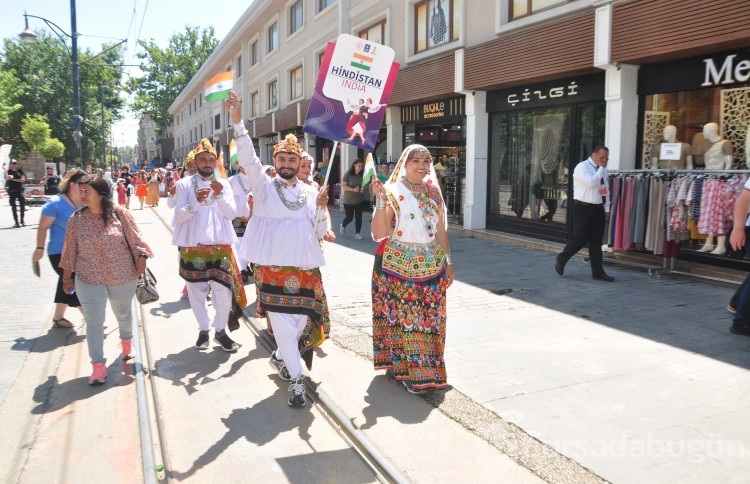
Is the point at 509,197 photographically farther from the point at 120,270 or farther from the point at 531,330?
the point at 120,270

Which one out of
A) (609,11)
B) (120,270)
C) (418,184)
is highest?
(609,11)

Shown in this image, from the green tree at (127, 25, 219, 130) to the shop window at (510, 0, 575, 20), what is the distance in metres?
52.3

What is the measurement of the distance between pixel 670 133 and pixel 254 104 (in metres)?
25.3

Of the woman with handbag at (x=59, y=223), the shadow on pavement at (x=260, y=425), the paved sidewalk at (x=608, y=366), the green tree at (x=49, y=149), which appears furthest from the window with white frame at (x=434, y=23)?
the green tree at (x=49, y=149)

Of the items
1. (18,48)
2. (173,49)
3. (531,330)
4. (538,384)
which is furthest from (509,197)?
(173,49)

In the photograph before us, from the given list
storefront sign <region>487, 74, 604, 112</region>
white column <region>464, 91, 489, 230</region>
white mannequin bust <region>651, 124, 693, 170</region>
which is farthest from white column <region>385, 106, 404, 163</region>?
white mannequin bust <region>651, 124, 693, 170</region>

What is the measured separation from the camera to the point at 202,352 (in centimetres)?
537

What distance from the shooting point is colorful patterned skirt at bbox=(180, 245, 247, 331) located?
17.3ft

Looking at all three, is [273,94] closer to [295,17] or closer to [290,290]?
[295,17]

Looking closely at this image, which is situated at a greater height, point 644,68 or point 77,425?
point 644,68

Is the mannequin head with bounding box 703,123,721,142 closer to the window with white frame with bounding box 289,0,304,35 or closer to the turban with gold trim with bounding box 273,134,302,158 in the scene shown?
the turban with gold trim with bounding box 273,134,302,158

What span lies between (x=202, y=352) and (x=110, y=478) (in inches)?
85.9

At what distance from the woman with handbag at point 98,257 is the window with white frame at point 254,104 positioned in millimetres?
26189

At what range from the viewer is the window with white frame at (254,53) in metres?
29.1
